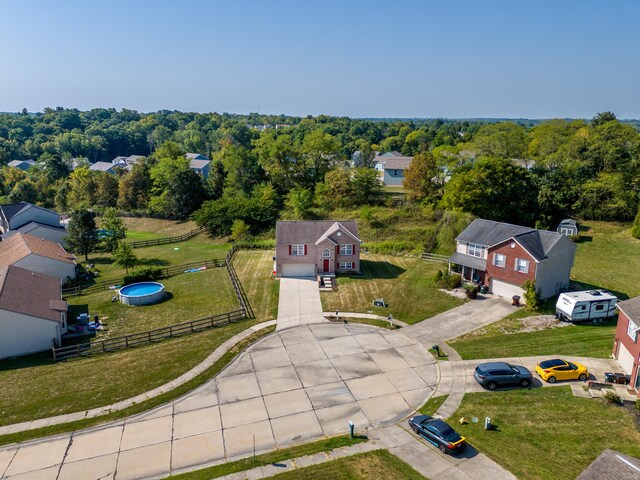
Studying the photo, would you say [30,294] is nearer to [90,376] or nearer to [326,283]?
[90,376]

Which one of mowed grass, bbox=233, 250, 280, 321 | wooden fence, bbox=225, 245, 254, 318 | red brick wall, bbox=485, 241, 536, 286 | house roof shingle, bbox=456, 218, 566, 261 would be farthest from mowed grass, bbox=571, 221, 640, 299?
wooden fence, bbox=225, 245, 254, 318

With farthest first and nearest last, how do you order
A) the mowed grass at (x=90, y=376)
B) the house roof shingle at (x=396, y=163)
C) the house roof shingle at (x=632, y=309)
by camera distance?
the house roof shingle at (x=396, y=163) < the house roof shingle at (x=632, y=309) < the mowed grass at (x=90, y=376)

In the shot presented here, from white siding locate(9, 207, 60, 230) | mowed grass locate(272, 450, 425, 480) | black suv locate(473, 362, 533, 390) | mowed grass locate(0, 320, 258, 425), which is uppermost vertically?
white siding locate(9, 207, 60, 230)

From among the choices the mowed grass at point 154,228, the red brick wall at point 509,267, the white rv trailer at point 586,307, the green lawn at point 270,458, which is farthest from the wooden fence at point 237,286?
the white rv trailer at point 586,307

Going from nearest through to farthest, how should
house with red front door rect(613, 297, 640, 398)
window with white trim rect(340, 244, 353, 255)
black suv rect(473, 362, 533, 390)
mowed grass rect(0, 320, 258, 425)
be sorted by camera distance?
1. mowed grass rect(0, 320, 258, 425)
2. house with red front door rect(613, 297, 640, 398)
3. black suv rect(473, 362, 533, 390)
4. window with white trim rect(340, 244, 353, 255)

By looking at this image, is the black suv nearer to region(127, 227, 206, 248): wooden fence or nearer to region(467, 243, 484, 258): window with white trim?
region(467, 243, 484, 258): window with white trim

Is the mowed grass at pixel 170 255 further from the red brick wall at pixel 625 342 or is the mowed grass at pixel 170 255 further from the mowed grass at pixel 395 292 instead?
the red brick wall at pixel 625 342

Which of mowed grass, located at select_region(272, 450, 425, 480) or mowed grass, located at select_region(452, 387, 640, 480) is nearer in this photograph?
mowed grass, located at select_region(272, 450, 425, 480)

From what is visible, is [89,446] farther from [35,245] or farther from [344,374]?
[35,245]
